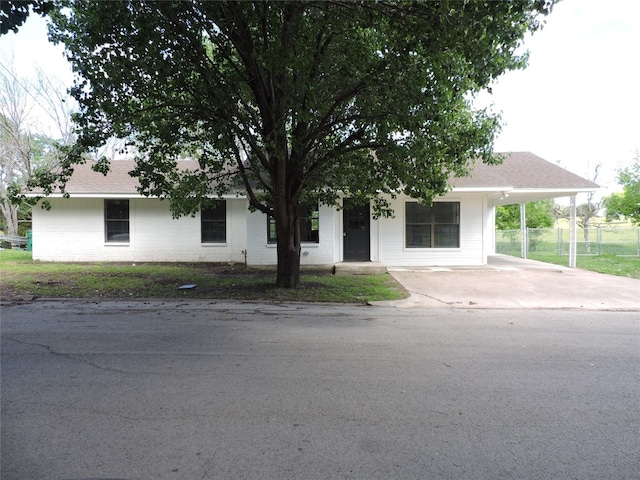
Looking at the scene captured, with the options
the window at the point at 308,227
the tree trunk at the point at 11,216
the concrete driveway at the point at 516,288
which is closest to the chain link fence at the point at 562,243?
the concrete driveway at the point at 516,288

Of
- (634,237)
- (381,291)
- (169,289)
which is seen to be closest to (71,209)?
(169,289)

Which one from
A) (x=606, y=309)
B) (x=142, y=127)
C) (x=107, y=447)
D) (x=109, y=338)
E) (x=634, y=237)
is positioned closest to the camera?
(x=107, y=447)

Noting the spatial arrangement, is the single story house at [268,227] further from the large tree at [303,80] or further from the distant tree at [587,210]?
the distant tree at [587,210]

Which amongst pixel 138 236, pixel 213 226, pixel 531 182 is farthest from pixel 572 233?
pixel 138 236

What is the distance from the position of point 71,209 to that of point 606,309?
60.2 feet

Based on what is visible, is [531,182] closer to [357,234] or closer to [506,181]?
[506,181]

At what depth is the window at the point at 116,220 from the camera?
16.9m

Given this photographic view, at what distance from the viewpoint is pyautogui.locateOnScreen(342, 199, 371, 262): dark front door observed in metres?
15.9

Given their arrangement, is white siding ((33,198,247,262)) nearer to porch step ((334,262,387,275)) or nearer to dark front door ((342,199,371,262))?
dark front door ((342,199,371,262))

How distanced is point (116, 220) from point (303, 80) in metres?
12.1

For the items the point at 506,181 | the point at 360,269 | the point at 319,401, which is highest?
the point at 506,181

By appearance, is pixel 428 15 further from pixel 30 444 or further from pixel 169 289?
pixel 169 289

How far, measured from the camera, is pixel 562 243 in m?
24.9

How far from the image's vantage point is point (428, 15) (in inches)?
254
